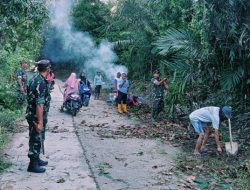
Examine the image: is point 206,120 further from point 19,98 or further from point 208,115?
point 19,98

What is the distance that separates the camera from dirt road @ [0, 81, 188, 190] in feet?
19.8

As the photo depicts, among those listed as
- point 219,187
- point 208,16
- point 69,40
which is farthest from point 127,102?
point 69,40

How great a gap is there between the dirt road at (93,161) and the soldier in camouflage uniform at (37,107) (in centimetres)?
33

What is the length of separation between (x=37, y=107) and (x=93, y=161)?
177cm

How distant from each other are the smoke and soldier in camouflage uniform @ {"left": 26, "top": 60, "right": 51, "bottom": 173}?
18700 mm

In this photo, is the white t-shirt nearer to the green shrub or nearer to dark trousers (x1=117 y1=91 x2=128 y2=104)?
→ the green shrub

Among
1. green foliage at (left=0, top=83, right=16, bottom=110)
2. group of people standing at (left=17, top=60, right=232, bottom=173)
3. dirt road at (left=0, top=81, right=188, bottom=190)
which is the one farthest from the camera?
green foliage at (left=0, top=83, right=16, bottom=110)

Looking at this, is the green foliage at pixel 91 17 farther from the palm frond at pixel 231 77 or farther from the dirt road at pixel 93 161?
the palm frond at pixel 231 77

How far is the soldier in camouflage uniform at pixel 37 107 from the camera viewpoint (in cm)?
613

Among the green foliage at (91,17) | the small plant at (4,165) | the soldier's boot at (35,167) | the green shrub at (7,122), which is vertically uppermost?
the green foliage at (91,17)

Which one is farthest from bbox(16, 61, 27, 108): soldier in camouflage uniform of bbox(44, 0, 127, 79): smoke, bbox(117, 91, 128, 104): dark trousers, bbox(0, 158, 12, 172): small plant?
bbox(44, 0, 127, 79): smoke

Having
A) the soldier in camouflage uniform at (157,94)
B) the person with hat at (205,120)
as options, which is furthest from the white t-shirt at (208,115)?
the soldier in camouflage uniform at (157,94)

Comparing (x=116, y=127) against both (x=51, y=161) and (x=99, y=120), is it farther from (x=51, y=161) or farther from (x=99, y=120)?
(x=51, y=161)

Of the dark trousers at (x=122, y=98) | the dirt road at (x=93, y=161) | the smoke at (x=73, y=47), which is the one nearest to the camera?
the dirt road at (x=93, y=161)
